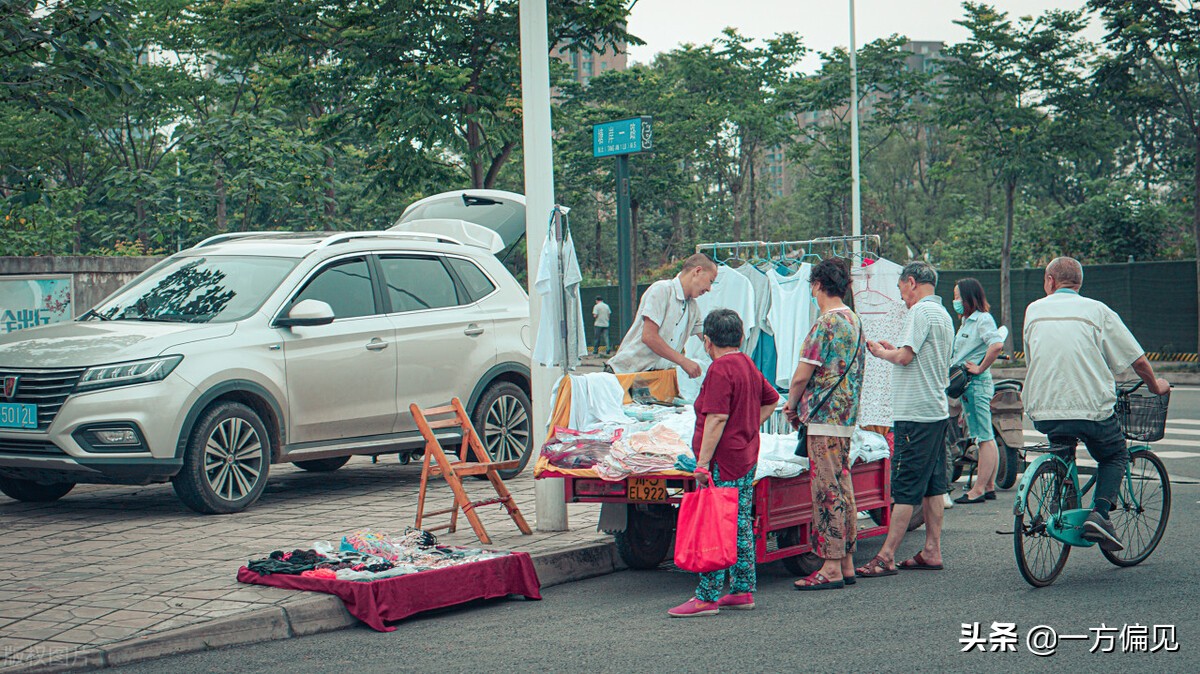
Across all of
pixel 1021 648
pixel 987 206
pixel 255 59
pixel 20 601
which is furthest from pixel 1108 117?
pixel 987 206

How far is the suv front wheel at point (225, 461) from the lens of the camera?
8.65 metres

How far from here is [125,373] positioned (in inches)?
333

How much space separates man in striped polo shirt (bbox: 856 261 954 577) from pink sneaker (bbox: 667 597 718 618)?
1.43m

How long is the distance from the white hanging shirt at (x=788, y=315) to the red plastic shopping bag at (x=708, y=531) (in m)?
4.01

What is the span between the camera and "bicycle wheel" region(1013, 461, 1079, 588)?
265 inches

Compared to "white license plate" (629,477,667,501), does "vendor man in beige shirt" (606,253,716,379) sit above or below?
above

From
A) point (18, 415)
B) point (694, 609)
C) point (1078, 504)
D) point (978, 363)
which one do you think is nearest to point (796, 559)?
point (694, 609)

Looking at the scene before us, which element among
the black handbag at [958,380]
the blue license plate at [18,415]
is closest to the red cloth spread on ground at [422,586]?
the blue license plate at [18,415]

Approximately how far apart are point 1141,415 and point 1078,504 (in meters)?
0.68

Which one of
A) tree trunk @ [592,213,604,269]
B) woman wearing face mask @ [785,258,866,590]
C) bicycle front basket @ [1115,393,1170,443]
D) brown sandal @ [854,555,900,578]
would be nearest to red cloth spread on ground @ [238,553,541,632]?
woman wearing face mask @ [785,258,866,590]

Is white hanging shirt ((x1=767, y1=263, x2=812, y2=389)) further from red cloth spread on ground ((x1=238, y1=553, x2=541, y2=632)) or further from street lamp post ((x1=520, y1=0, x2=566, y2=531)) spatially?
red cloth spread on ground ((x1=238, y1=553, x2=541, y2=632))

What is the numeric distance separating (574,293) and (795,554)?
236cm

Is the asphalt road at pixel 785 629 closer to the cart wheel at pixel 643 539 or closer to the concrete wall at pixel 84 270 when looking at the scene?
the cart wheel at pixel 643 539

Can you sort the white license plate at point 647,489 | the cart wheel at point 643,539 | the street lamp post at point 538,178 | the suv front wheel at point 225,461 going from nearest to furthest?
the white license plate at point 647,489, the cart wheel at point 643,539, the street lamp post at point 538,178, the suv front wheel at point 225,461
